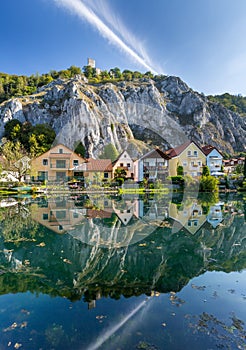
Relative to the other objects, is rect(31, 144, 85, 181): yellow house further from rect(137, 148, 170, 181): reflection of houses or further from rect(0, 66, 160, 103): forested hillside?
rect(0, 66, 160, 103): forested hillside

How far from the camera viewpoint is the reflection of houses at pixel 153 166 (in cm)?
3478

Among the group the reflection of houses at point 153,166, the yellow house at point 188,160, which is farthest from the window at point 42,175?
the yellow house at point 188,160

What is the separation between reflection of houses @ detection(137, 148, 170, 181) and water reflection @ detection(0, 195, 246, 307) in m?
23.3

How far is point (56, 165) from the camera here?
1393 inches

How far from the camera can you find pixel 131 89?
78.3 m

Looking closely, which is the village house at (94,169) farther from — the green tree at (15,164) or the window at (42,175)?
the green tree at (15,164)

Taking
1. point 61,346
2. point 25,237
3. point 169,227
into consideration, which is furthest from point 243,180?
point 61,346


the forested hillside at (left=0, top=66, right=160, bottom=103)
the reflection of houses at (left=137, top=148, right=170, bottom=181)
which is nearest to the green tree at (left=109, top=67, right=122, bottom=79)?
the forested hillside at (left=0, top=66, right=160, bottom=103)

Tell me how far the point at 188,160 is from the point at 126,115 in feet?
140

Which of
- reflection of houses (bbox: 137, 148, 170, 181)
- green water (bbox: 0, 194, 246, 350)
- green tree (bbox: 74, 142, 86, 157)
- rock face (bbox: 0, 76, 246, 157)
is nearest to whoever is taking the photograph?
green water (bbox: 0, 194, 246, 350)

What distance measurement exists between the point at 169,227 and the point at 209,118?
83.6 metres

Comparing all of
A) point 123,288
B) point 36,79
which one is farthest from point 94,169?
point 36,79

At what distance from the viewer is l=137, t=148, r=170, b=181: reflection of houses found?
3478cm

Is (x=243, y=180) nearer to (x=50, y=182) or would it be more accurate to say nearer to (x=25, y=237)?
(x=50, y=182)
